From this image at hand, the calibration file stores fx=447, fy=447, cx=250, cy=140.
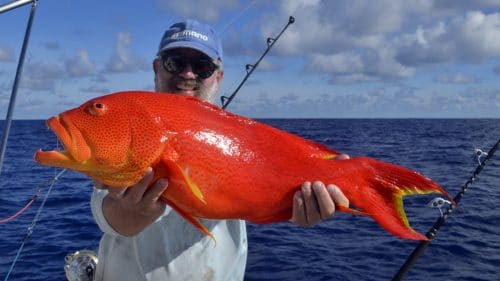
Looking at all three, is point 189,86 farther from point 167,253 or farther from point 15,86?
point 15,86

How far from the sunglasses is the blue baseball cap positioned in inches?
2.7

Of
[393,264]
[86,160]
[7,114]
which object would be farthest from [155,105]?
[393,264]

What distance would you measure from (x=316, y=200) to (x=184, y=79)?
1.48m

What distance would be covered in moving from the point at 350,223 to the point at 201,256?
8571 mm

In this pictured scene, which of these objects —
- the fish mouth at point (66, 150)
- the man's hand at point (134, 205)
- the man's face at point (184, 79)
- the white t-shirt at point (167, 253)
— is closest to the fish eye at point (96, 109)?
the fish mouth at point (66, 150)

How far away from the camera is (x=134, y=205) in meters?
2.55

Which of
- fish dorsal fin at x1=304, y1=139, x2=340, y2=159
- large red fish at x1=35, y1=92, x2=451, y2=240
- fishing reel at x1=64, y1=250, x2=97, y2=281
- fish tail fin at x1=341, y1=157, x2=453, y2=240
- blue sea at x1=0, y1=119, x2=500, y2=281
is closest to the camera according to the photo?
large red fish at x1=35, y1=92, x2=451, y2=240

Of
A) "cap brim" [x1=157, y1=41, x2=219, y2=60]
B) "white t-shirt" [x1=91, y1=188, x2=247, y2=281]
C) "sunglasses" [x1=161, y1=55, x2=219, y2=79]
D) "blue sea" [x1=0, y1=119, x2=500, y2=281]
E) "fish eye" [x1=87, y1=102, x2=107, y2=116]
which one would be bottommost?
"blue sea" [x1=0, y1=119, x2=500, y2=281]

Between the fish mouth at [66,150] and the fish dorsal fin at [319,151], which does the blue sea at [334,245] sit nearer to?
the fish dorsal fin at [319,151]

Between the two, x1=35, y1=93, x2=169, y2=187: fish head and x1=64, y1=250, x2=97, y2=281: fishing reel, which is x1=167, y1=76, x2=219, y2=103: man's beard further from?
x1=64, y1=250, x2=97, y2=281: fishing reel

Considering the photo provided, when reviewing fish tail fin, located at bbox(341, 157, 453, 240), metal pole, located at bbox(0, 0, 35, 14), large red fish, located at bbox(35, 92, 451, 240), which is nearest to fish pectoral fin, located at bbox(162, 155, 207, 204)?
large red fish, located at bbox(35, 92, 451, 240)

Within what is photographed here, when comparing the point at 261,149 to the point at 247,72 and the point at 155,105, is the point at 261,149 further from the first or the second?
the point at 247,72

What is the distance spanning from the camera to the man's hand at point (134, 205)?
2.35 metres

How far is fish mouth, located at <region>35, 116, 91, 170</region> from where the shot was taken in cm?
214
